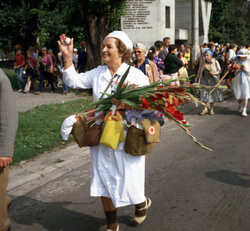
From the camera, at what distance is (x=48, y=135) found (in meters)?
7.18

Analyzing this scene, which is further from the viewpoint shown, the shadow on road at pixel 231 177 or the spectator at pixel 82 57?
the spectator at pixel 82 57

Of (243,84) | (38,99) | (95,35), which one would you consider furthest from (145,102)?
(95,35)

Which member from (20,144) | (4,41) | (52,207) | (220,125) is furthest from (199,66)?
(4,41)

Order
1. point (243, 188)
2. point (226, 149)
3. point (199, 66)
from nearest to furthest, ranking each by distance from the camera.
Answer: point (243, 188)
point (226, 149)
point (199, 66)

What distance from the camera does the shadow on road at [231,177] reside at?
4.95 m

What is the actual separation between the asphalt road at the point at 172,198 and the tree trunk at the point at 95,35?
25.3 ft

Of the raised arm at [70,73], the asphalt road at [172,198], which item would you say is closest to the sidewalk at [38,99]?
the asphalt road at [172,198]

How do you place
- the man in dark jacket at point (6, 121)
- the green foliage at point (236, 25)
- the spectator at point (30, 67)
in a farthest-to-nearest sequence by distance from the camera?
the green foliage at point (236, 25) → the spectator at point (30, 67) → the man in dark jacket at point (6, 121)

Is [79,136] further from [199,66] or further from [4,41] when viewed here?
[4,41]

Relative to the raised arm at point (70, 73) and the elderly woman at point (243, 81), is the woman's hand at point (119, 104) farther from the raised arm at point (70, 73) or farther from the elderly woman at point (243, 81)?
the elderly woman at point (243, 81)

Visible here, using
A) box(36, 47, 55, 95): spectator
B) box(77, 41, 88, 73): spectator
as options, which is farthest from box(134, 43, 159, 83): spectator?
box(77, 41, 88, 73): spectator

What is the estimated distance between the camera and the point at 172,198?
4.48 metres

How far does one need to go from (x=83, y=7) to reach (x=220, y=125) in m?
7.20

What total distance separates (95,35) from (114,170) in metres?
10.8
